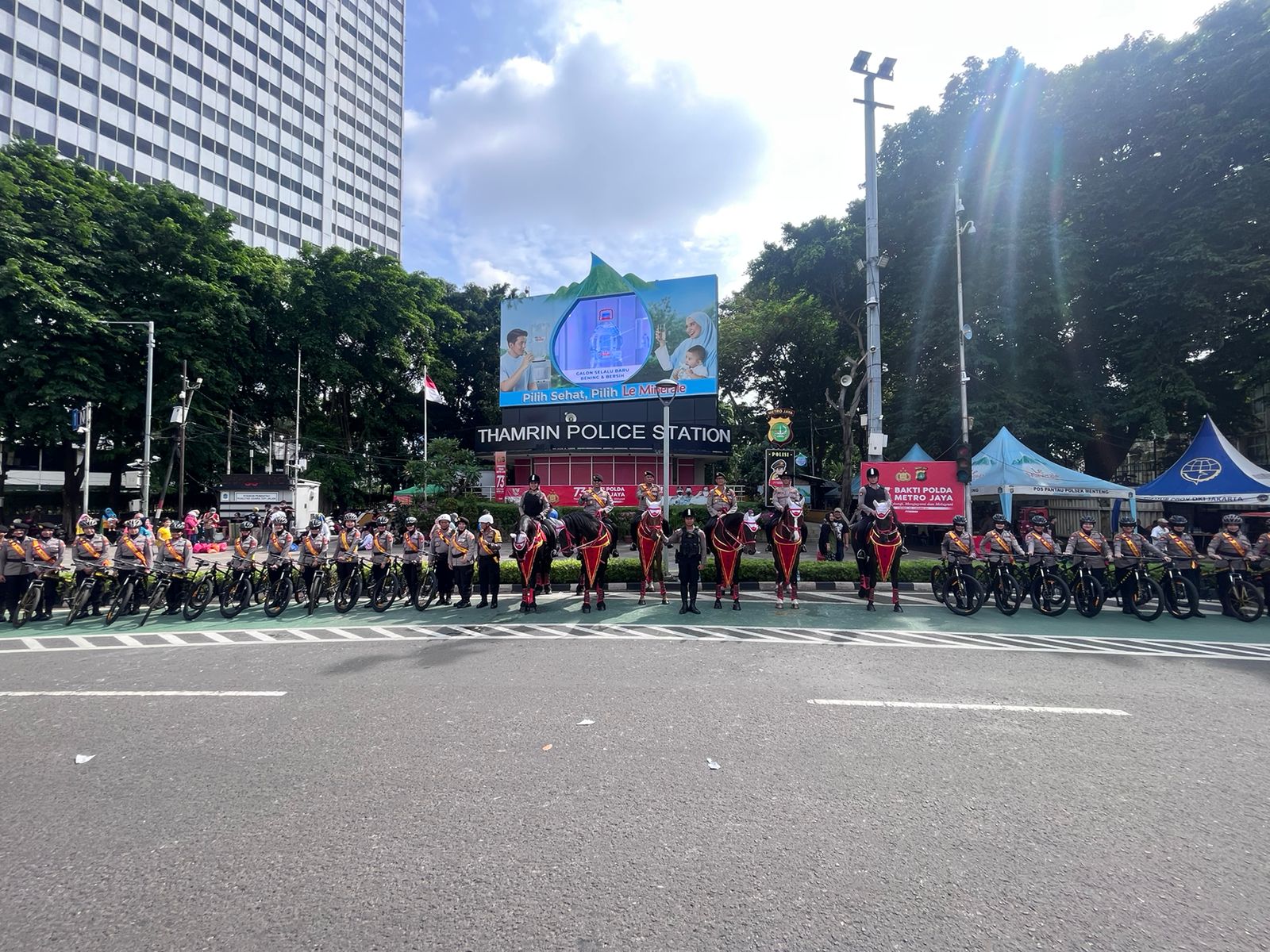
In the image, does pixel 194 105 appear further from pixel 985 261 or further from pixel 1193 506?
pixel 1193 506

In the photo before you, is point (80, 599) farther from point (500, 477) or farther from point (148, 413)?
point (500, 477)

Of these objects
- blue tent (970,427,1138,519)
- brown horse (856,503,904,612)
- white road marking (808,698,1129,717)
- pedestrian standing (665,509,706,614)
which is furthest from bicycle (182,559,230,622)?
blue tent (970,427,1138,519)

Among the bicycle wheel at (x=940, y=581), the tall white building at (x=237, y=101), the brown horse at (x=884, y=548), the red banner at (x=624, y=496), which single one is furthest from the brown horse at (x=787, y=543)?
the tall white building at (x=237, y=101)

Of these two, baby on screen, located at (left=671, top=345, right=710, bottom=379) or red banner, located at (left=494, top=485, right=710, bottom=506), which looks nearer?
red banner, located at (left=494, top=485, right=710, bottom=506)

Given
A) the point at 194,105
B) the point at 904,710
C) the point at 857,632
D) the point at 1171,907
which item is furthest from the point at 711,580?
the point at 194,105

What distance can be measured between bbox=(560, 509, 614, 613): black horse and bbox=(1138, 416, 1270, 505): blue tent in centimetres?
1645

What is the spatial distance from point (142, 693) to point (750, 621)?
25.9 feet

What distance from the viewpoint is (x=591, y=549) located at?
11852 mm

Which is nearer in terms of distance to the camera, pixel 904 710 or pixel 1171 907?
pixel 1171 907

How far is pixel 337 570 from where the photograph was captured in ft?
41.7

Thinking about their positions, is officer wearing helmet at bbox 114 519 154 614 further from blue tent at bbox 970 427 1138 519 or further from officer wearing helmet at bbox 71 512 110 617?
blue tent at bbox 970 427 1138 519

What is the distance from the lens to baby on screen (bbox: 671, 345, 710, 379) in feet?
113

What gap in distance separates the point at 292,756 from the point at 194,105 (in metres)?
66.9

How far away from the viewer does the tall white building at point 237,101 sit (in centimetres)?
4334
